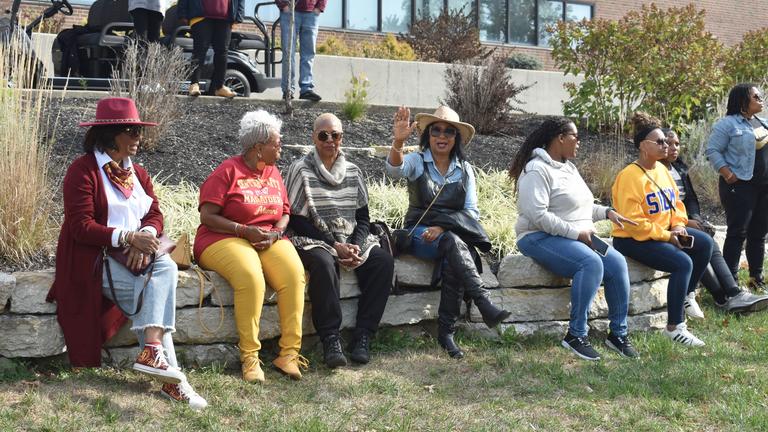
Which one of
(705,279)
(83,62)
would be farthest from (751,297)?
(83,62)

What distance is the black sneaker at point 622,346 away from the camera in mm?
6043

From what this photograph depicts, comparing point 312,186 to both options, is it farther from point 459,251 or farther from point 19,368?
point 19,368

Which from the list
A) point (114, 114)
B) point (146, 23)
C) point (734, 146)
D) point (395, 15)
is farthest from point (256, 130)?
point (395, 15)

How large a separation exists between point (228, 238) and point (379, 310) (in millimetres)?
975

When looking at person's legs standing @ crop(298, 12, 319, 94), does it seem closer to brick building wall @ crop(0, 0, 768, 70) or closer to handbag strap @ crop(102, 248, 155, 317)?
handbag strap @ crop(102, 248, 155, 317)

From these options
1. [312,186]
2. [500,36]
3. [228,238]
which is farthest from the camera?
[500,36]

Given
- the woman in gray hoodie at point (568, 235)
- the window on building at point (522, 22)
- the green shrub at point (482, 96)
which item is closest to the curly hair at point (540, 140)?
the woman in gray hoodie at point (568, 235)

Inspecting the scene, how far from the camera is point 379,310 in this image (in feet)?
18.9

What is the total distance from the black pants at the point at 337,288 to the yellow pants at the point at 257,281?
0.13 meters

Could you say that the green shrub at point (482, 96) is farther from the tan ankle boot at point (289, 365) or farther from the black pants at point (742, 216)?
the tan ankle boot at point (289, 365)

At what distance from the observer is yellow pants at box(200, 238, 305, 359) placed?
5266 mm

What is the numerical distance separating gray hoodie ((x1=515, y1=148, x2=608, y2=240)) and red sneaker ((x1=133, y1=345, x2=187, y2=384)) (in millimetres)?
2441

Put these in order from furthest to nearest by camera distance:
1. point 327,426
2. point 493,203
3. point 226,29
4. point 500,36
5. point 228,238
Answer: point 500,36
point 226,29
point 493,203
point 228,238
point 327,426

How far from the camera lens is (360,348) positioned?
18.5ft
